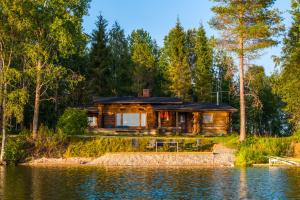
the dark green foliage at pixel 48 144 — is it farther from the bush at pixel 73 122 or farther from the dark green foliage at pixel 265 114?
the dark green foliage at pixel 265 114

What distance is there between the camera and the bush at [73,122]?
43344 millimetres

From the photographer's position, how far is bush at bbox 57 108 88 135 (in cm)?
4334

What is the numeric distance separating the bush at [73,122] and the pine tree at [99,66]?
26.5 m

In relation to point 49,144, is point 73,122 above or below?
above

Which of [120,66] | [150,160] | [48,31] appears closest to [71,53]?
[48,31]

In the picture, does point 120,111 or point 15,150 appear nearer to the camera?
point 15,150

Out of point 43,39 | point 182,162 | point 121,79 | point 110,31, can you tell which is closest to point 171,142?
point 182,162

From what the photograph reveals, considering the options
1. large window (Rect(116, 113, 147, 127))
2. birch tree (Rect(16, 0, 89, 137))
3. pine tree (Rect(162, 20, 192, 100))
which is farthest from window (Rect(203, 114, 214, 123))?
birch tree (Rect(16, 0, 89, 137))

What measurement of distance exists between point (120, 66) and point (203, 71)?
14.4 metres

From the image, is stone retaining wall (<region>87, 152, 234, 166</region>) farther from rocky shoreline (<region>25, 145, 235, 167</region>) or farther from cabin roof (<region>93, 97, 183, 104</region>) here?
cabin roof (<region>93, 97, 183, 104</region>)

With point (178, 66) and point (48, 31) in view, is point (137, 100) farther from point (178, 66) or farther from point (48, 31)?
point (178, 66)

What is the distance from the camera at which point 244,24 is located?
4528cm

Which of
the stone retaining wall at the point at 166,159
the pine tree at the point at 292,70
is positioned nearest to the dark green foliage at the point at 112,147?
the stone retaining wall at the point at 166,159

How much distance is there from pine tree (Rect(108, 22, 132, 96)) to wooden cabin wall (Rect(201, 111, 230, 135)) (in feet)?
74.1
